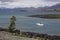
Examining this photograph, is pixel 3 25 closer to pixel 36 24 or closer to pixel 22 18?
pixel 22 18

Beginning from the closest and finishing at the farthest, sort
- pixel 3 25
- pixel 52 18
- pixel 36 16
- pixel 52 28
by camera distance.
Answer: pixel 3 25
pixel 52 28
pixel 36 16
pixel 52 18

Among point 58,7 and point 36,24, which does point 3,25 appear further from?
point 58,7

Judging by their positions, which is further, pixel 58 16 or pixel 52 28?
pixel 58 16

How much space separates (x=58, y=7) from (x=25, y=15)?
66.7 inches

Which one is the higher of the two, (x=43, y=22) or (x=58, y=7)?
(x=58, y=7)

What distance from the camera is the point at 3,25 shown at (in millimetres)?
9234

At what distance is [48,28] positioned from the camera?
10.1 meters

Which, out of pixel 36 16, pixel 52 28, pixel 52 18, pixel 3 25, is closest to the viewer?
pixel 3 25

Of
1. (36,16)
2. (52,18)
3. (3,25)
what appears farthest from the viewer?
(52,18)

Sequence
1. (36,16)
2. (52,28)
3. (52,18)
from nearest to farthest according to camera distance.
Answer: (52,28) → (36,16) → (52,18)

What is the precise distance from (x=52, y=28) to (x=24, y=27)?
147 centimetres

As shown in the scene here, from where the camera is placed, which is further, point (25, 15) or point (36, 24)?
point (36, 24)

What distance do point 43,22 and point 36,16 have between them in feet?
1.66

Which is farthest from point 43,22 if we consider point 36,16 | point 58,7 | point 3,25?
point 3,25
